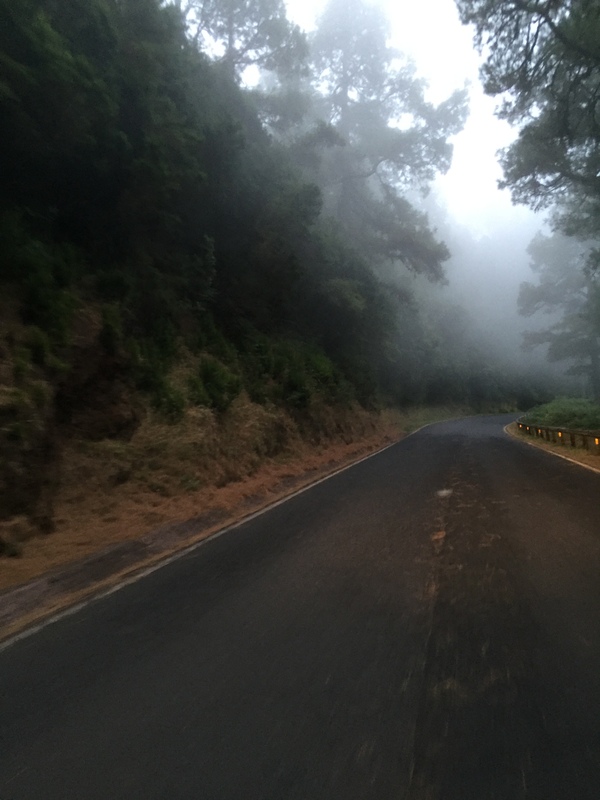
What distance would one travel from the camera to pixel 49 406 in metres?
10.3

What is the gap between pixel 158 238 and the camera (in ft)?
57.3

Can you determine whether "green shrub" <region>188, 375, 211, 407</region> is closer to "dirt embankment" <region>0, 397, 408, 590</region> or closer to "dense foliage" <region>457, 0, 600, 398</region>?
"dirt embankment" <region>0, 397, 408, 590</region>

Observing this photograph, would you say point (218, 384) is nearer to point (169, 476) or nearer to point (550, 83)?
point (169, 476)

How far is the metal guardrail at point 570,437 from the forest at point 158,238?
856cm

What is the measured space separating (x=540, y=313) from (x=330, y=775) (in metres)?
117

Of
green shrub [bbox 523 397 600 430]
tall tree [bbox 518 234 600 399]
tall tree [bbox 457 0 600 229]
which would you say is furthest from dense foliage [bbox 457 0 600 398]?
tall tree [bbox 518 234 600 399]

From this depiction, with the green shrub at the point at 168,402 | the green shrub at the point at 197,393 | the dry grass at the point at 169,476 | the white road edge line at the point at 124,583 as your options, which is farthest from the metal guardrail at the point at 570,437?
the green shrub at the point at 168,402

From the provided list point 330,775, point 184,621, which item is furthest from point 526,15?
point 330,775

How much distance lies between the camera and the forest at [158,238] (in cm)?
1103

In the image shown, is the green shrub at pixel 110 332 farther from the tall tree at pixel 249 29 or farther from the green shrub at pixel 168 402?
the tall tree at pixel 249 29

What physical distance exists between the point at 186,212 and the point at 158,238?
1894 mm

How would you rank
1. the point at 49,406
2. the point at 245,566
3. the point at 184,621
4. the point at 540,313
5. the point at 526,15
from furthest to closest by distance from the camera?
the point at 540,313 → the point at 526,15 → the point at 49,406 → the point at 245,566 → the point at 184,621

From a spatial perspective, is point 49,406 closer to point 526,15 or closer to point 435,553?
point 435,553

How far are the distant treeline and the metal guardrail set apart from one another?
868cm
